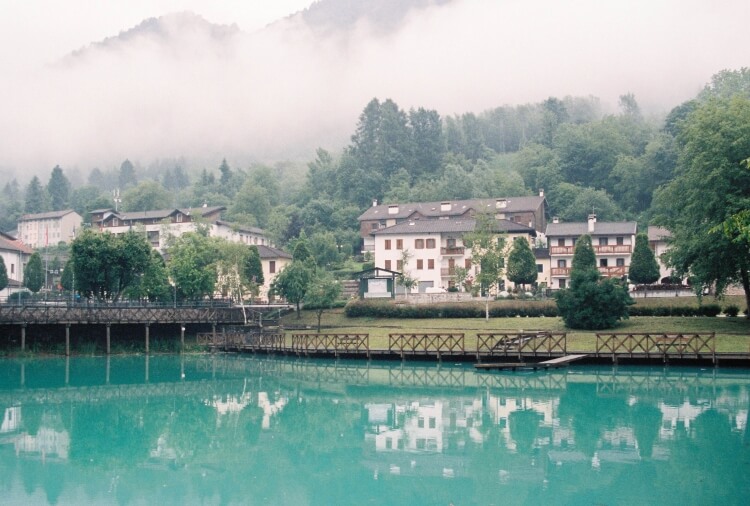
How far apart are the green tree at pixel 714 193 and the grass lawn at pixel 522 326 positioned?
9.08ft

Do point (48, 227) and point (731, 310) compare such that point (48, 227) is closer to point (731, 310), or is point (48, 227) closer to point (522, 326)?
point (522, 326)

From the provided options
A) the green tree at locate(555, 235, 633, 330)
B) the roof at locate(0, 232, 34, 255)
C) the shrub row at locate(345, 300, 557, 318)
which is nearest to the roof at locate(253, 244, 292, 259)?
the shrub row at locate(345, 300, 557, 318)

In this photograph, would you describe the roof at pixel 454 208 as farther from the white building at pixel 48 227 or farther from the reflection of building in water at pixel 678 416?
the white building at pixel 48 227

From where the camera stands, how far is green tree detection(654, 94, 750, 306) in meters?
45.0

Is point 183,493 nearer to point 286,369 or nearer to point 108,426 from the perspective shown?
point 108,426

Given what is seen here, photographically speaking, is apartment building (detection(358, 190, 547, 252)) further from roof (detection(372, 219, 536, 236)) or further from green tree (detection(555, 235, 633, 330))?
green tree (detection(555, 235, 633, 330))

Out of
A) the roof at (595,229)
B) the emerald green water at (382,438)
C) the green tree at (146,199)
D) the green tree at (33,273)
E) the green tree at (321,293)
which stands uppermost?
the green tree at (146,199)

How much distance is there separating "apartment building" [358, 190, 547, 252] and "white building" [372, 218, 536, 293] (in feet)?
24.9

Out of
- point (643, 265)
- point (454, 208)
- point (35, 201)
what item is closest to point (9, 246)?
point (454, 208)

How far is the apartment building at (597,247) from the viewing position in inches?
2933

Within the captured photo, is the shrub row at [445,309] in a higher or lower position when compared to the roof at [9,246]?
lower

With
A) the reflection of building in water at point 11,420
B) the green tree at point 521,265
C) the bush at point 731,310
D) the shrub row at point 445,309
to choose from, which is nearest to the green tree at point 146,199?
the shrub row at point 445,309

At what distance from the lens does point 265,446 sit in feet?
85.4

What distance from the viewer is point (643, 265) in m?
62.4
